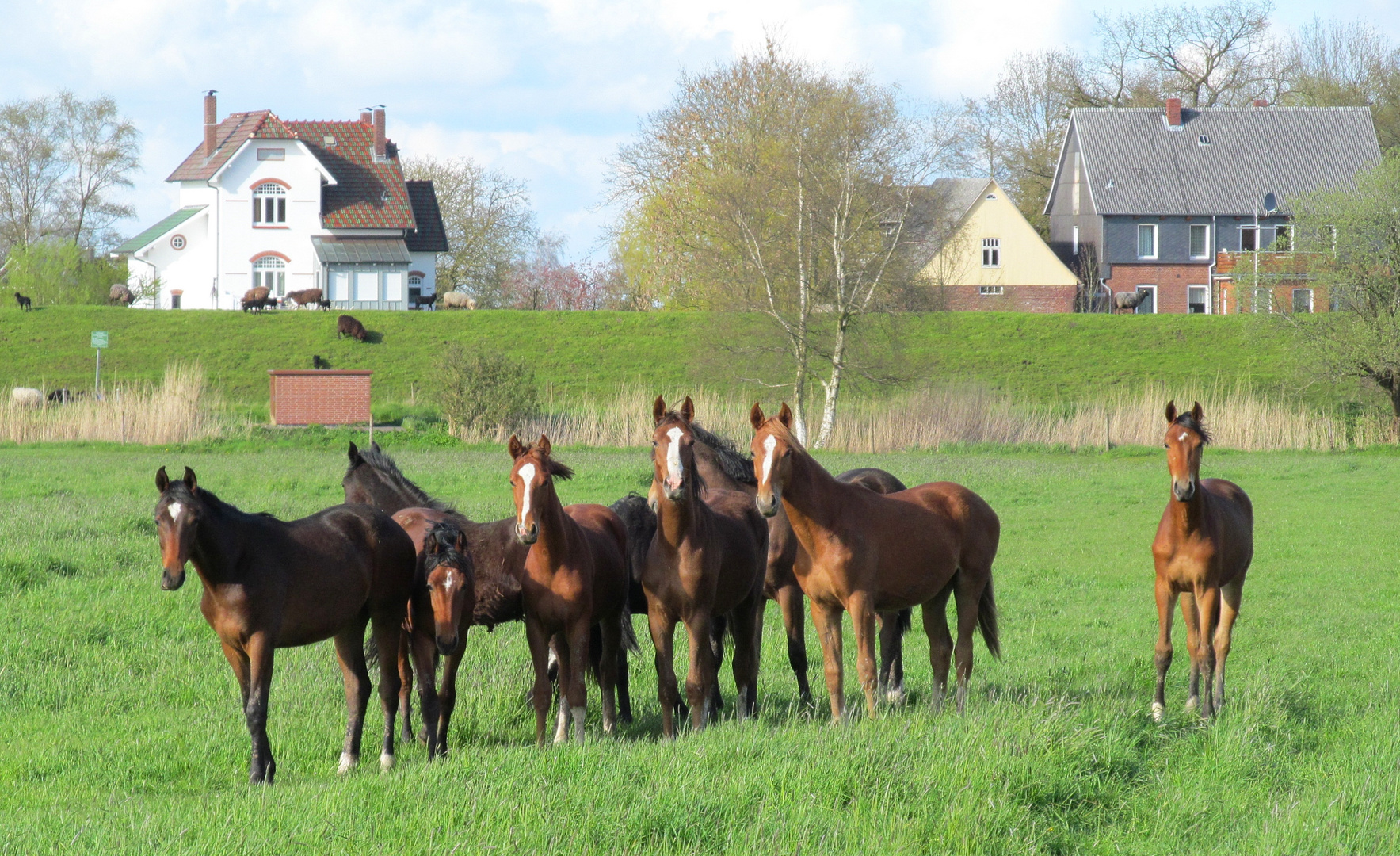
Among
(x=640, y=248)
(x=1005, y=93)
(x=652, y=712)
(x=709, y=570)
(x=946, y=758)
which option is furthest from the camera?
(x=1005, y=93)

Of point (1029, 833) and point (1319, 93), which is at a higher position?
point (1319, 93)

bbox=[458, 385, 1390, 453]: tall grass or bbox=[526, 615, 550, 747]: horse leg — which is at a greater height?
bbox=[458, 385, 1390, 453]: tall grass

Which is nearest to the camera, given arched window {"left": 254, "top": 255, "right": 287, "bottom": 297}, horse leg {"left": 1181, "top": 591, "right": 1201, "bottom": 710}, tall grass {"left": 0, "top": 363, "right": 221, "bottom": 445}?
horse leg {"left": 1181, "top": 591, "right": 1201, "bottom": 710}

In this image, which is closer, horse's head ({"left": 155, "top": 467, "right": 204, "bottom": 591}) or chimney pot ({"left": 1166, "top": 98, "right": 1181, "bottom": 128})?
horse's head ({"left": 155, "top": 467, "right": 204, "bottom": 591})

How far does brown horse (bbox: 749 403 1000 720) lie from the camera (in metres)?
6.88

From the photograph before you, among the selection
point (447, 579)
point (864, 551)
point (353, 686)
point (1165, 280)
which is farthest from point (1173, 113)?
point (353, 686)

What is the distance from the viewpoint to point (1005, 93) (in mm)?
68000

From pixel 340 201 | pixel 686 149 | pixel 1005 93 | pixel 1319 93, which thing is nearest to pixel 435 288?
pixel 340 201

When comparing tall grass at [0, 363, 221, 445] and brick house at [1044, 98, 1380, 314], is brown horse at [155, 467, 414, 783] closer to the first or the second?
tall grass at [0, 363, 221, 445]

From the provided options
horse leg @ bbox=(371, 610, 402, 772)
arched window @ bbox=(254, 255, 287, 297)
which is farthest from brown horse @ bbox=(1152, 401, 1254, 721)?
arched window @ bbox=(254, 255, 287, 297)

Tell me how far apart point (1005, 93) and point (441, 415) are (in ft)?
150

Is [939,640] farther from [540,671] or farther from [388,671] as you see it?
[388,671]

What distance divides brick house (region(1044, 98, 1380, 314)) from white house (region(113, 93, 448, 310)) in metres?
33.0

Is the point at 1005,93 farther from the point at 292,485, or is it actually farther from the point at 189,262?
the point at 292,485
